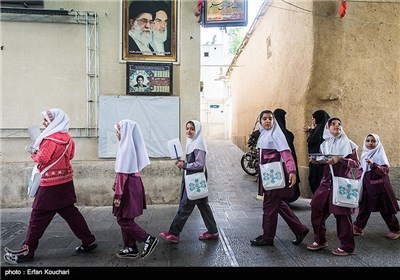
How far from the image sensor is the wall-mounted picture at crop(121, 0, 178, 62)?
6.89m

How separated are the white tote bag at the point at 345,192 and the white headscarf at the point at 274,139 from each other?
71cm

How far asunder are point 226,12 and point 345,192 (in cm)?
422

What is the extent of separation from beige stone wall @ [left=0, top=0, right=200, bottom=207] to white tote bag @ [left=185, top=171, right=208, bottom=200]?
2.34 metres

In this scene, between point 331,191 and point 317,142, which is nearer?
point 331,191

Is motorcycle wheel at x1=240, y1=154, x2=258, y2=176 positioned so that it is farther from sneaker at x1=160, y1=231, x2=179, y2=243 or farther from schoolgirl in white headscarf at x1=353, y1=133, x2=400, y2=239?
sneaker at x1=160, y1=231, x2=179, y2=243

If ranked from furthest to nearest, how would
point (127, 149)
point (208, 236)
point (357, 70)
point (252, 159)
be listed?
point (252, 159)
point (357, 70)
point (208, 236)
point (127, 149)

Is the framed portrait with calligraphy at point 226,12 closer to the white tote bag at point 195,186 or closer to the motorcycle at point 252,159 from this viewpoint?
the white tote bag at point 195,186

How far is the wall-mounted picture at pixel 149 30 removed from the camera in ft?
22.6

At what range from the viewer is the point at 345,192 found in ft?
13.4

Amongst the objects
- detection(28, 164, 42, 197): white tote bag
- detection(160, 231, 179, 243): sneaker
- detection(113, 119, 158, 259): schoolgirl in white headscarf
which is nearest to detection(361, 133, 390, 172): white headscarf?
detection(160, 231, 179, 243): sneaker

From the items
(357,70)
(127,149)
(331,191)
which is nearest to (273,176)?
(331,191)

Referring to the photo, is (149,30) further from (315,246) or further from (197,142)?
(315,246)

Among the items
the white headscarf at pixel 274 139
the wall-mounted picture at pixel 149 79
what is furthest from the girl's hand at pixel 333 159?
the wall-mounted picture at pixel 149 79
